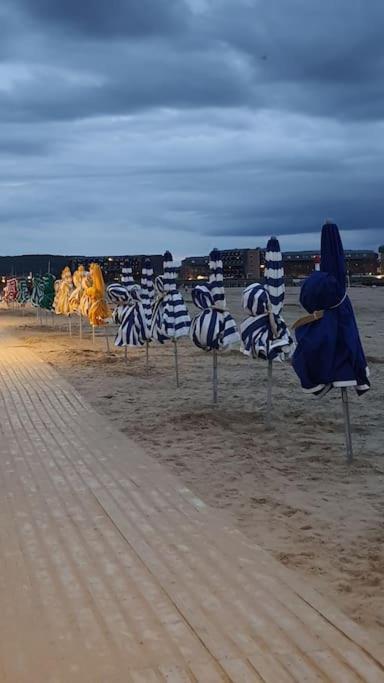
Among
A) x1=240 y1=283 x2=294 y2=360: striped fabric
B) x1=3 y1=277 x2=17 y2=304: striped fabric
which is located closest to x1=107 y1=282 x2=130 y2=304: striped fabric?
x1=240 y1=283 x2=294 y2=360: striped fabric

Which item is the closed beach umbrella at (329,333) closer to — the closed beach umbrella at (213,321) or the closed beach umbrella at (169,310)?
the closed beach umbrella at (213,321)

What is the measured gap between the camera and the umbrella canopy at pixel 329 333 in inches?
320

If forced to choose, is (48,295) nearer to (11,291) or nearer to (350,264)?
(11,291)

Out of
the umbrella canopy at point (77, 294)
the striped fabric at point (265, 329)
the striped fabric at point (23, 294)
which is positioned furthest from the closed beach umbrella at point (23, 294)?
the striped fabric at point (265, 329)

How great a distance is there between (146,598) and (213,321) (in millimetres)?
7794

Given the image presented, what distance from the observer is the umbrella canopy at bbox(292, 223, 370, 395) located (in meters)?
8.14

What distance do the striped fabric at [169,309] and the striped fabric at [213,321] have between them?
1.88 metres

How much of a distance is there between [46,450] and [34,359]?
11443mm

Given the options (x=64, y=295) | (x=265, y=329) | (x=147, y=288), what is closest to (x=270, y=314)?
(x=265, y=329)

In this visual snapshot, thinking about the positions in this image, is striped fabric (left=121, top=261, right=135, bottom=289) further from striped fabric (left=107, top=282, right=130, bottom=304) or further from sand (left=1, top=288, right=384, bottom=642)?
sand (left=1, top=288, right=384, bottom=642)

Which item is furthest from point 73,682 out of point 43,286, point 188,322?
point 43,286

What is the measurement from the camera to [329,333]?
26.6ft

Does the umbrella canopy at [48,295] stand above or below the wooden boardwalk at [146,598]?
above

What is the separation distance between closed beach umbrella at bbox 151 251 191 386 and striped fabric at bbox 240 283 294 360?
3.71m
